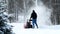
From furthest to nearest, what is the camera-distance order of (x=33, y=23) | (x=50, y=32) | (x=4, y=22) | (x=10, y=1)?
(x=10, y=1) → (x=33, y=23) → (x=50, y=32) → (x=4, y=22)

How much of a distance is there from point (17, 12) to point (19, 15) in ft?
1.28

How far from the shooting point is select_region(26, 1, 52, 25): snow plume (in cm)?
1994

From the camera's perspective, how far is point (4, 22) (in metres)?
6.91

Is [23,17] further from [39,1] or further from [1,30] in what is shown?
[1,30]

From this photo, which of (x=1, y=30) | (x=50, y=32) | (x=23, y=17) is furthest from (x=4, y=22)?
(x=23, y=17)

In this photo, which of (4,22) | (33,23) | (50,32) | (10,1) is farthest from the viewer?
(10,1)

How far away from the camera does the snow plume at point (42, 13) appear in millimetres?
19938

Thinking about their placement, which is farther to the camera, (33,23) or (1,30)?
(33,23)

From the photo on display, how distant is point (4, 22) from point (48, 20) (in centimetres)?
1347

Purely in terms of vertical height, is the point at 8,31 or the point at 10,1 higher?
the point at 10,1

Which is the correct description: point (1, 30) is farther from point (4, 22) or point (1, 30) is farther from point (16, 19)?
point (16, 19)

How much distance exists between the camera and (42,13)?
20.4m

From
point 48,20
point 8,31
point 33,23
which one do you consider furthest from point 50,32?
point 48,20

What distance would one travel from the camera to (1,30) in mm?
6941
